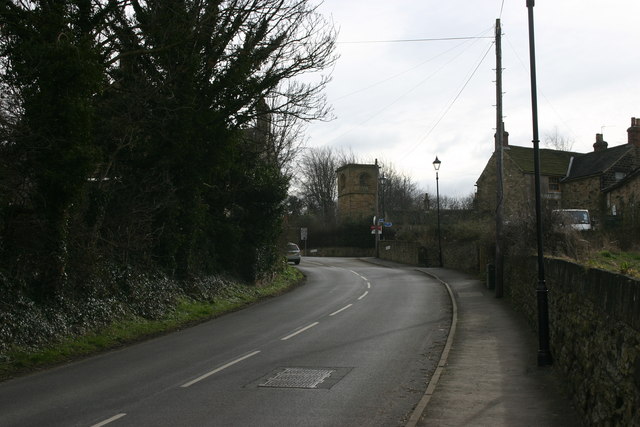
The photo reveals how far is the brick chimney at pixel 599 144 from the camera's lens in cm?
5503

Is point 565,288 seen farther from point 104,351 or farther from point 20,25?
point 20,25

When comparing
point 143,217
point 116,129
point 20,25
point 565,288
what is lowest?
point 565,288

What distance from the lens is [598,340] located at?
21.9ft

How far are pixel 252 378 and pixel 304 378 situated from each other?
89 cm

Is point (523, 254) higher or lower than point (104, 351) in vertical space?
higher

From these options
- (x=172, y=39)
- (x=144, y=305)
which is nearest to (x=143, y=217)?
(x=144, y=305)

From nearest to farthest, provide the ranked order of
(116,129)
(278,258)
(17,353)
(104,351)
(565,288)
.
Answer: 1. (565,288)
2. (17,353)
3. (104,351)
4. (116,129)
5. (278,258)

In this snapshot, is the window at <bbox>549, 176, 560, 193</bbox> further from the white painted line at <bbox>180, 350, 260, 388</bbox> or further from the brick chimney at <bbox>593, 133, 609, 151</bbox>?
the white painted line at <bbox>180, 350, 260, 388</bbox>

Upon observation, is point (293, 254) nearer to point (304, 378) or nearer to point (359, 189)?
point (359, 189)

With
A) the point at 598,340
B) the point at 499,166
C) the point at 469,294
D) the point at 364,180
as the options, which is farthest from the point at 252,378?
the point at 364,180

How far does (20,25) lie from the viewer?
13875 millimetres

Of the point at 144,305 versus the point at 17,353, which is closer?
the point at 17,353

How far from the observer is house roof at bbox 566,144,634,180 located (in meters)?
48.3

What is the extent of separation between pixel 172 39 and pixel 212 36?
2.84 metres
